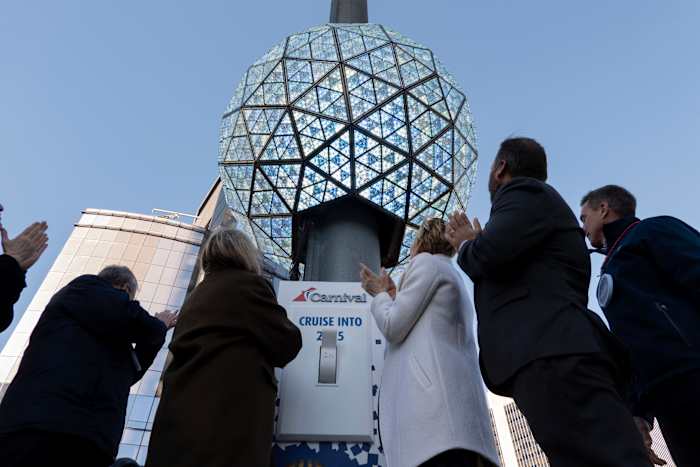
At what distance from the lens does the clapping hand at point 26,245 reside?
2.51m

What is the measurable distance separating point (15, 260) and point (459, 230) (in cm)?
212

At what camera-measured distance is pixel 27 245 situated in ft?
8.54

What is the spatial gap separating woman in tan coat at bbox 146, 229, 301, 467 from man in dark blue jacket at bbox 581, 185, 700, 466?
57.9 inches

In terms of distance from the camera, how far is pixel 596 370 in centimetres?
150

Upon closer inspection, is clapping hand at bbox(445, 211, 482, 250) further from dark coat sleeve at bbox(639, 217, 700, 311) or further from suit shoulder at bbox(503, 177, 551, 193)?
dark coat sleeve at bbox(639, 217, 700, 311)

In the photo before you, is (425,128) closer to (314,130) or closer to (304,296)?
(314,130)

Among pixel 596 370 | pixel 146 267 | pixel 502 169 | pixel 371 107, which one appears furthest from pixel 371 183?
pixel 146 267

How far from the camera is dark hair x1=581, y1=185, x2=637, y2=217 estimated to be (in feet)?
8.77

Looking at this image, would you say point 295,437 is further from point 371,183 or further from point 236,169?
point 236,169

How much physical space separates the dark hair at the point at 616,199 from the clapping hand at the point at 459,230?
94 centimetres

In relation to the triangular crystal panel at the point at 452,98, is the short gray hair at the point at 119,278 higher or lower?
lower

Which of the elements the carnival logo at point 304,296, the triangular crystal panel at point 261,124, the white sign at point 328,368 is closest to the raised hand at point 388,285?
the white sign at point 328,368

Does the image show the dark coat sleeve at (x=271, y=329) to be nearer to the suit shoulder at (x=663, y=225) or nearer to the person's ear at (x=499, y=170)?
the person's ear at (x=499, y=170)

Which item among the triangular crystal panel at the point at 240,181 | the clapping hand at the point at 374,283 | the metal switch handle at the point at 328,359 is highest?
the triangular crystal panel at the point at 240,181
